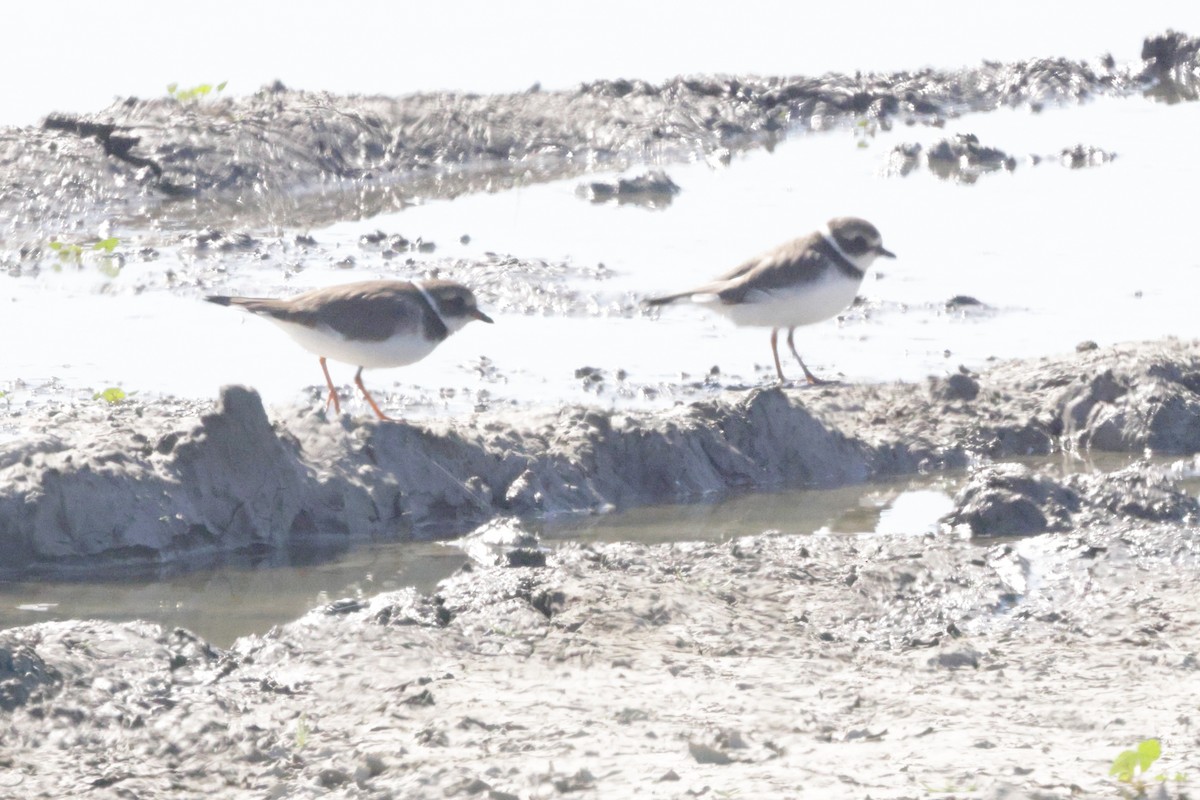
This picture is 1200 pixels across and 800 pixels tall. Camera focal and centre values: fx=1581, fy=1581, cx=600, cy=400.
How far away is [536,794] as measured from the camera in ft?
14.0

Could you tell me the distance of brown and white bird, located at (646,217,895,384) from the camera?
956 centimetres

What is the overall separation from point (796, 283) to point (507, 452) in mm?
2512

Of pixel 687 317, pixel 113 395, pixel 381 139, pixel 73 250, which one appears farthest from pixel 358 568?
pixel 381 139

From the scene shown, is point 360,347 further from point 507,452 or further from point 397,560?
point 397,560

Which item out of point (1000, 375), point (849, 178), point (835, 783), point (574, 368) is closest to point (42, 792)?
point (835, 783)

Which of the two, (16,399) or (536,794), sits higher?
(16,399)

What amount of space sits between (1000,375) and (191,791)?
609 cm

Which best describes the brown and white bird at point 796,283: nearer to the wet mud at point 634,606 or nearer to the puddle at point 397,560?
the wet mud at point 634,606

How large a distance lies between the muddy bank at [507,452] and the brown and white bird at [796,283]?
0.64 m

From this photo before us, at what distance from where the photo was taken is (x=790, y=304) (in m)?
9.56

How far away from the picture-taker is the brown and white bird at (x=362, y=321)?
8.15m

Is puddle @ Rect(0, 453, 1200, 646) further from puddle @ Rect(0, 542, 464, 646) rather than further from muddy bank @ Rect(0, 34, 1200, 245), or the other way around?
muddy bank @ Rect(0, 34, 1200, 245)

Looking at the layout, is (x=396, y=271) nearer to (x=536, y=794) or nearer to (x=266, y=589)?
(x=266, y=589)

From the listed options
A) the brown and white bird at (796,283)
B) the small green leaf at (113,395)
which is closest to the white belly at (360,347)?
the small green leaf at (113,395)
